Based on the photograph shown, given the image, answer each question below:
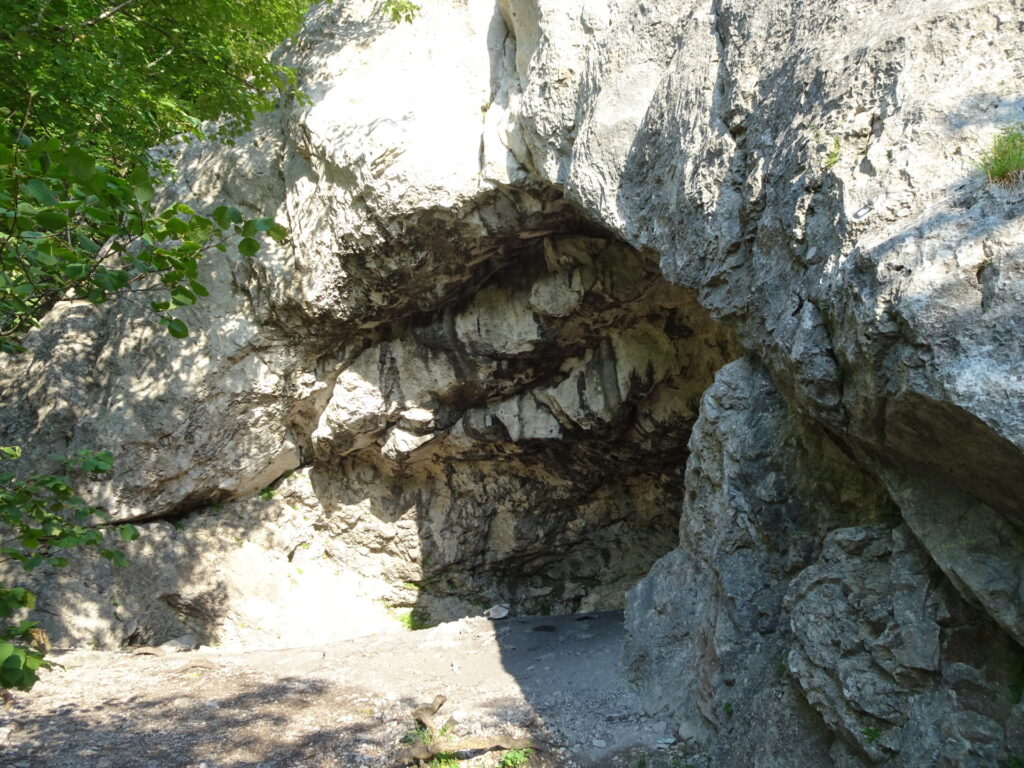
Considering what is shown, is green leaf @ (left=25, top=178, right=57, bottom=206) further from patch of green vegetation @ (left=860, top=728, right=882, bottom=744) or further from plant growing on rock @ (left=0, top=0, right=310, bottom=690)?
patch of green vegetation @ (left=860, top=728, right=882, bottom=744)

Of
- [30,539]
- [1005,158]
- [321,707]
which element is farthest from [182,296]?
[321,707]

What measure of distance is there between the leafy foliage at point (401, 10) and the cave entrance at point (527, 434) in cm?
302

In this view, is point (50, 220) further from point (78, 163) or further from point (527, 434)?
point (527, 434)

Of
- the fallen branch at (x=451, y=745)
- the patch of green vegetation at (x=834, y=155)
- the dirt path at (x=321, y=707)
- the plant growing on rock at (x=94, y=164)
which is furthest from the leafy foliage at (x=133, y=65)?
the fallen branch at (x=451, y=745)

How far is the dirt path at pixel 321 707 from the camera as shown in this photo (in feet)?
15.6

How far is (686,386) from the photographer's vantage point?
363 inches

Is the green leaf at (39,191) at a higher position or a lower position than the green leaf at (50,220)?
higher

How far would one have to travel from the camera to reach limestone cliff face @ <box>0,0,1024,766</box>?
3072mm

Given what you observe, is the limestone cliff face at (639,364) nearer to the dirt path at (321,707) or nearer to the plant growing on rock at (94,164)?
the dirt path at (321,707)

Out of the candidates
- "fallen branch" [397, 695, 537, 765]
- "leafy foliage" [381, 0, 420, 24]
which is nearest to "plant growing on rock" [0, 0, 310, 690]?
"leafy foliage" [381, 0, 420, 24]

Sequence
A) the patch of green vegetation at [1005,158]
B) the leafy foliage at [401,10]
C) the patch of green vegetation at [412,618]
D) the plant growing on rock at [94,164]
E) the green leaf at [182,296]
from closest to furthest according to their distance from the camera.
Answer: the plant growing on rock at [94,164]
the green leaf at [182,296]
the patch of green vegetation at [1005,158]
the leafy foliage at [401,10]
the patch of green vegetation at [412,618]

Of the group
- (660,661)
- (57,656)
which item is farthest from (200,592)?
(660,661)

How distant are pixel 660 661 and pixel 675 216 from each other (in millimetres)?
3617

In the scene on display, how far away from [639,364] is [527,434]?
1904 millimetres
